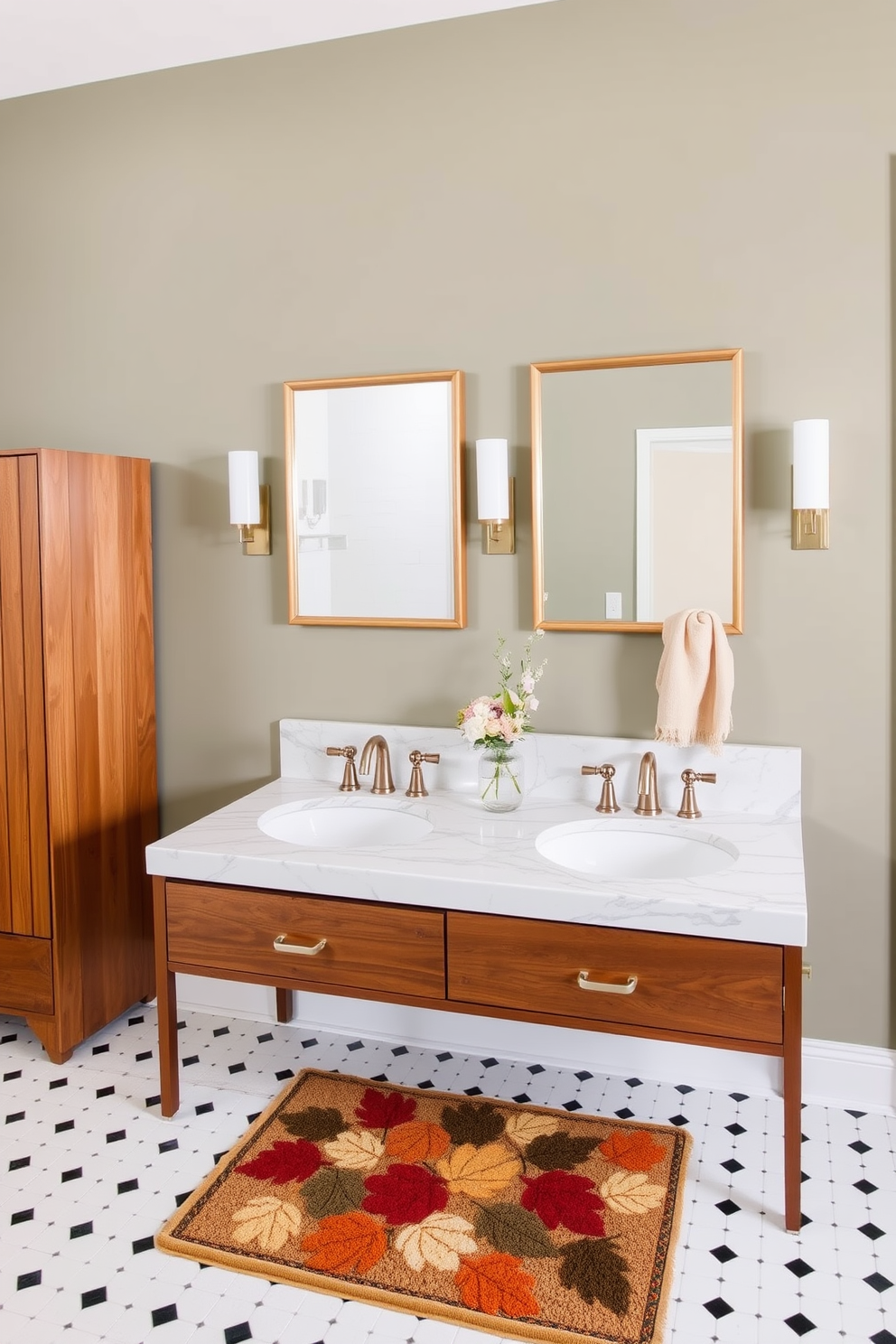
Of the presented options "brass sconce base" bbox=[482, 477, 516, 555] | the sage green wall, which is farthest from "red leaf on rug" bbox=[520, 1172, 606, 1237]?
"brass sconce base" bbox=[482, 477, 516, 555]

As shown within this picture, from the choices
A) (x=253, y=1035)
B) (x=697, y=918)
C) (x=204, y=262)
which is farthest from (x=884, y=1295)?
(x=204, y=262)

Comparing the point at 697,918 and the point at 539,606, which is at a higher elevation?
the point at 539,606

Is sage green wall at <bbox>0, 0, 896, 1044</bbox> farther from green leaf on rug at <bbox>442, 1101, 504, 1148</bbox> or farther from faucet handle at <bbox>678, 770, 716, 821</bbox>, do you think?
green leaf on rug at <bbox>442, 1101, 504, 1148</bbox>

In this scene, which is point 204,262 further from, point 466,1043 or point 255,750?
point 466,1043

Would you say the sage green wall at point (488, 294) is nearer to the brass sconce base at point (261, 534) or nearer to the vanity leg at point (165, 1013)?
the brass sconce base at point (261, 534)

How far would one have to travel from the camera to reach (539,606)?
96.3 inches

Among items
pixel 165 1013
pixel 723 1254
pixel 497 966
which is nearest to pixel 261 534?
pixel 165 1013

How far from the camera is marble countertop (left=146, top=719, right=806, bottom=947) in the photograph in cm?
185

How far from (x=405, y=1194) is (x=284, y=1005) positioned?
840 millimetres

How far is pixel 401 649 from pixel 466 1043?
1.04m

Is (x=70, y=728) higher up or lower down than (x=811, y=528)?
lower down

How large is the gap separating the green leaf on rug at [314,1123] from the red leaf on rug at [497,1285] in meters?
0.50

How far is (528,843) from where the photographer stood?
2.13m

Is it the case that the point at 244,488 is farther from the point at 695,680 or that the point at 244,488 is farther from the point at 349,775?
the point at 695,680
